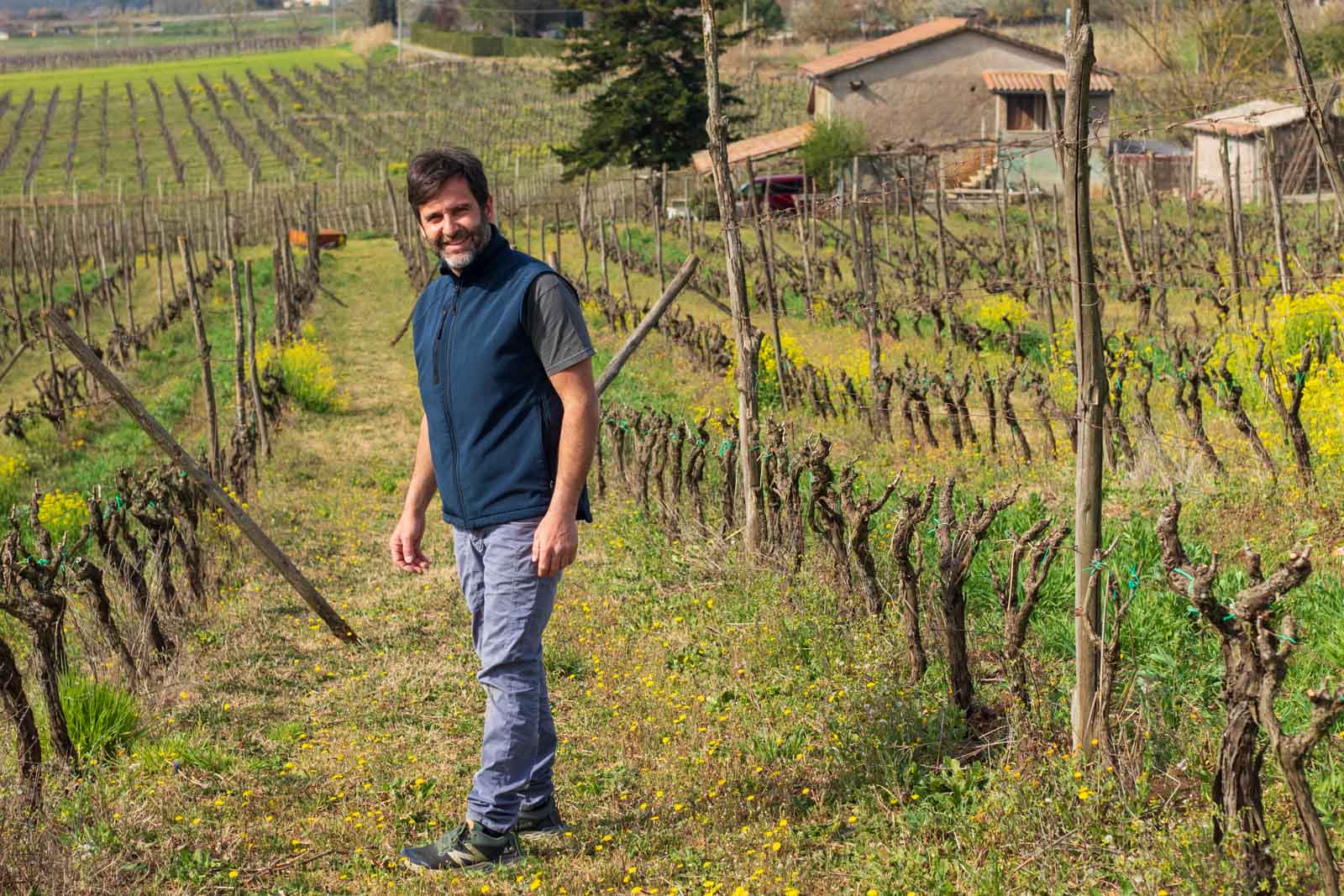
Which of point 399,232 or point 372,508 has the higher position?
point 399,232

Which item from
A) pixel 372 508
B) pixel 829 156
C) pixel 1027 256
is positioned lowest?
pixel 372 508

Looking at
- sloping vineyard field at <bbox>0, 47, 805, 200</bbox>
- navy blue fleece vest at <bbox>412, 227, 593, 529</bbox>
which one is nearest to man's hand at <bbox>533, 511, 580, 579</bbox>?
navy blue fleece vest at <bbox>412, 227, 593, 529</bbox>

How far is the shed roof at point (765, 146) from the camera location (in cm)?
3562

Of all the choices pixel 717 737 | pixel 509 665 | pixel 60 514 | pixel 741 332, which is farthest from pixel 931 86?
pixel 509 665

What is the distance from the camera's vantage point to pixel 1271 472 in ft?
22.6

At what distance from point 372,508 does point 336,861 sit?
552 cm

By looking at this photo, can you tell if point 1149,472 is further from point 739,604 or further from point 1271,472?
point 739,604

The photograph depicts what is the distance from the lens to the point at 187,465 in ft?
17.7

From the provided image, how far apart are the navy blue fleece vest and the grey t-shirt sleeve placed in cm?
3

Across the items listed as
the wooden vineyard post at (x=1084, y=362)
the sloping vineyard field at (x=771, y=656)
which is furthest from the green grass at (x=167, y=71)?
the wooden vineyard post at (x=1084, y=362)

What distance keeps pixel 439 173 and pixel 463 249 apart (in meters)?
0.22

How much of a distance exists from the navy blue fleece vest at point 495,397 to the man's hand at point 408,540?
1.30 ft

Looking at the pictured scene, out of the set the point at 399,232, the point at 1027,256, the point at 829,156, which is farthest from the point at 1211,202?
the point at 399,232

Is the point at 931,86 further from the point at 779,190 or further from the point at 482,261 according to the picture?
the point at 482,261
